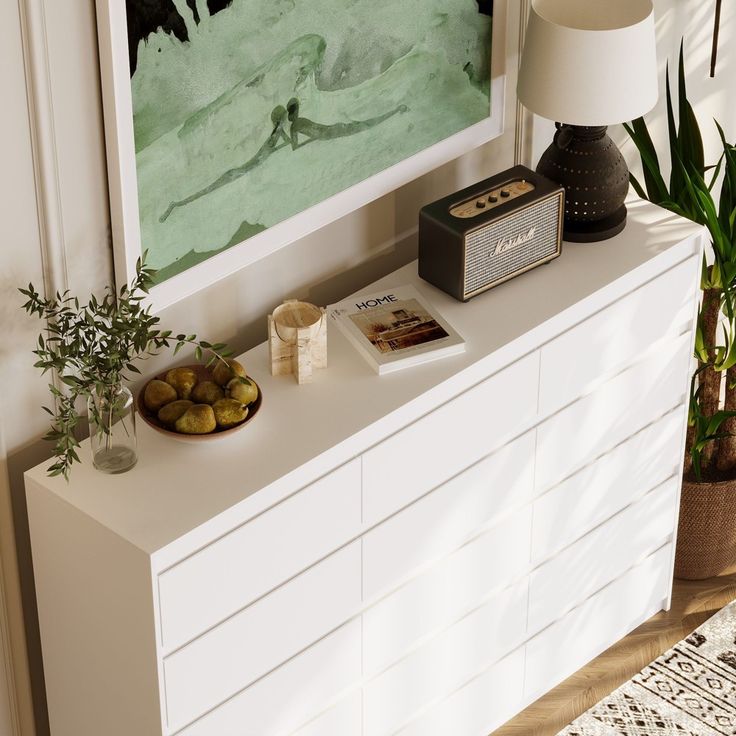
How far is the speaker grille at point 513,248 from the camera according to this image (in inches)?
99.6

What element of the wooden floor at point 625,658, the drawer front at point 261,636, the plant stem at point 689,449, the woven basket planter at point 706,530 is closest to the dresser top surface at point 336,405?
the drawer front at point 261,636

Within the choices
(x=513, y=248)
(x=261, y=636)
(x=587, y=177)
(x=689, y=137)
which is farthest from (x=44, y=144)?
(x=689, y=137)

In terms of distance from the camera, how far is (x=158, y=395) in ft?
7.27

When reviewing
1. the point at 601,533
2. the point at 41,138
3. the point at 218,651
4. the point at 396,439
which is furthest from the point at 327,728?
the point at 41,138

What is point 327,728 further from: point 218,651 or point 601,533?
point 601,533

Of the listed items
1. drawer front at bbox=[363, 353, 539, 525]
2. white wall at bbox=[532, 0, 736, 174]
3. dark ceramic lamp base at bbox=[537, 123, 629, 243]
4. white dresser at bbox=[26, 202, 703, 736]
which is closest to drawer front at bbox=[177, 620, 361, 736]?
white dresser at bbox=[26, 202, 703, 736]

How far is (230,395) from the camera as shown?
2.21 metres

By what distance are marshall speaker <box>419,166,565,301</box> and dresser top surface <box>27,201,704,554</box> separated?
0.04m

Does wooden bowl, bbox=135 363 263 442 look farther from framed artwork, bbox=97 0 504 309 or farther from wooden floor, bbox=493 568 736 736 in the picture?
wooden floor, bbox=493 568 736 736

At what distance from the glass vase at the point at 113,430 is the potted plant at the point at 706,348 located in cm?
147

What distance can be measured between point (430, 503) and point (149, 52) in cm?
98

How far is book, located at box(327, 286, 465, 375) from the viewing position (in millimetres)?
2404

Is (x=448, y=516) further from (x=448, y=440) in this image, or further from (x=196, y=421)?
(x=196, y=421)

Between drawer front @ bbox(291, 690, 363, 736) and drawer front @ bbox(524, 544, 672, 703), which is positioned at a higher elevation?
drawer front @ bbox(291, 690, 363, 736)
